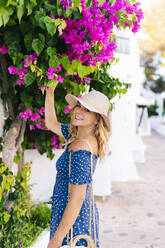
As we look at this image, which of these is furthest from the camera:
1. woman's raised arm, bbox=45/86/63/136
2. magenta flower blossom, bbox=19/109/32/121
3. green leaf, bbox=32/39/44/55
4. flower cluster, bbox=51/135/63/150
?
flower cluster, bbox=51/135/63/150

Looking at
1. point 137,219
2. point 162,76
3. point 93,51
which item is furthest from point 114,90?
point 162,76

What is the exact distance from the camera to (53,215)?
1.90 meters

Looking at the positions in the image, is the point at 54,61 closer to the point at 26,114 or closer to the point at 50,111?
the point at 50,111

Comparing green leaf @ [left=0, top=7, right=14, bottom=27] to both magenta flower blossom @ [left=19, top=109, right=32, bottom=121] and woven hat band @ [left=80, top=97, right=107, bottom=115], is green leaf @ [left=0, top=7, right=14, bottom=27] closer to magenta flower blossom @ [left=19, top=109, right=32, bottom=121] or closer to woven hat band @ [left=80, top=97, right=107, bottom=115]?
woven hat band @ [left=80, top=97, right=107, bottom=115]

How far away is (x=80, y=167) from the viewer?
5.42 feet

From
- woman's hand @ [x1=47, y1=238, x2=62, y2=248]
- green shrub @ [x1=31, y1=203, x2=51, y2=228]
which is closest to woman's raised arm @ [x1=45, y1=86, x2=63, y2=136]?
woman's hand @ [x1=47, y1=238, x2=62, y2=248]

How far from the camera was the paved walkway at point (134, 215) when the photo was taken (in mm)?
4027

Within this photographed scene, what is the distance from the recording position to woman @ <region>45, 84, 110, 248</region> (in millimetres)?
1621

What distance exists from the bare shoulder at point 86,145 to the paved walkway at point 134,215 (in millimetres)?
2526

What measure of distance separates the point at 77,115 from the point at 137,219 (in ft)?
11.7

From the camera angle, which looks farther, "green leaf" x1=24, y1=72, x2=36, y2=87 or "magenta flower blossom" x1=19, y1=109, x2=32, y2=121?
"magenta flower blossom" x1=19, y1=109, x2=32, y2=121

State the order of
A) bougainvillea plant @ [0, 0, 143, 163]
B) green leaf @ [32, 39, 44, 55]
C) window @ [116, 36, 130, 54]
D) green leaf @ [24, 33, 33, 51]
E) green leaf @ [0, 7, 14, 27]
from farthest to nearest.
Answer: window @ [116, 36, 130, 54], green leaf @ [24, 33, 33, 51], green leaf @ [32, 39, 44, 55], bougainvillea plant @ [0, 0, 143, 163], green leaf @ [0, 7, 14, 27]

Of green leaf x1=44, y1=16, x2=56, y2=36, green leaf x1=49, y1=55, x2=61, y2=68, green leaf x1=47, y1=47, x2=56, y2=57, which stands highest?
green leaf x1=44, y1=16, x2=56, y2=36

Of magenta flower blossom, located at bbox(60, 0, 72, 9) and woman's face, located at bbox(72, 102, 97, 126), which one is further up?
magenta flower blossom, located at bbox(60, 0, 72, 9)
